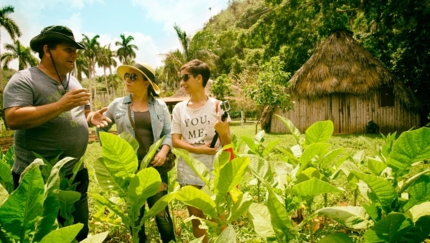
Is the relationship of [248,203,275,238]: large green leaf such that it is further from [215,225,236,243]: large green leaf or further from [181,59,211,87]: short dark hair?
[181,59,211,87]: short dark hair

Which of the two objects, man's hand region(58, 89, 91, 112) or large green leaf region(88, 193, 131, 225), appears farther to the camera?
man's hand region(58, 89, 91, 112)

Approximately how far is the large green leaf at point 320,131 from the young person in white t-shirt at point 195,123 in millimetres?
1049

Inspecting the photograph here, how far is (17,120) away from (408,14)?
11.0 m

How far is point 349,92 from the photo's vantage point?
45.3 feet

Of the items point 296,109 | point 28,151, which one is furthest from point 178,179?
point 296,109

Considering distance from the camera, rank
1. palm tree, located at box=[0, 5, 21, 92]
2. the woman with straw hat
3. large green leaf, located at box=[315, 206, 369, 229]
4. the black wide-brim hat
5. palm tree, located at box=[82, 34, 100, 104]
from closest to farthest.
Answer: large green leaf, located at box=[315, 206, 369, 229], the black wide-brim hat, the woman with straw hat, palm tree, located at box=[0, 5, 21, 92], palm tree, located at box=[82, 34, 100, 104]

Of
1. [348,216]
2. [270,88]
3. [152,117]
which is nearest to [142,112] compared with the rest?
[152,117]

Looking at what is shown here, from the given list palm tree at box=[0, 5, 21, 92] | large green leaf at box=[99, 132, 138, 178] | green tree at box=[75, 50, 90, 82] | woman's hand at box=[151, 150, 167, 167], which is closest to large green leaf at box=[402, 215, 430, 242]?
large green leaf at box=[99, 132, 138, 178]

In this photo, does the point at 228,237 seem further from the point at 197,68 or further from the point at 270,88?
the point at 270,88

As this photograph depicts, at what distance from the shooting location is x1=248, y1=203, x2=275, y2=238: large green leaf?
90cm

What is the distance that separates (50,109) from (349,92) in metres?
14.4

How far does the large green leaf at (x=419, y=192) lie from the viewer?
2.61 feet

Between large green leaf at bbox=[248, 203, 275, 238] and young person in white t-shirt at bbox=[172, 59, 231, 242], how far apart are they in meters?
1.43

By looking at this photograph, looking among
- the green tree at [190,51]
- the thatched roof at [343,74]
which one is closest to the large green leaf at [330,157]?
the thatched roof at [343,74]
